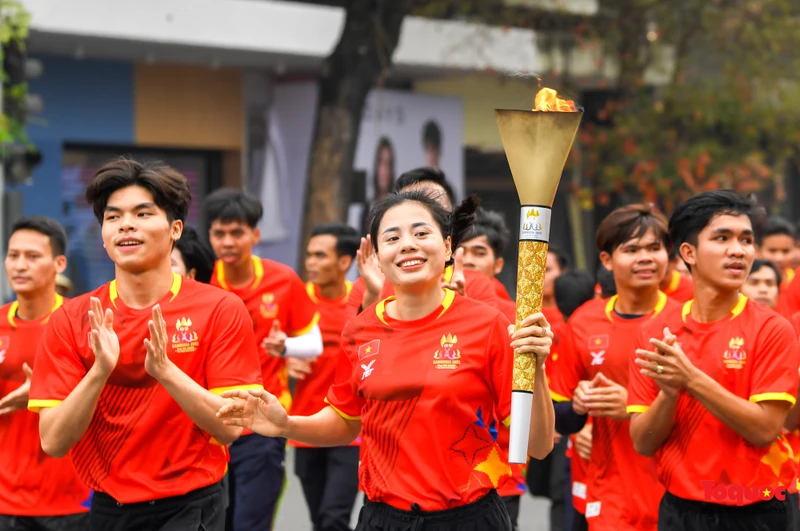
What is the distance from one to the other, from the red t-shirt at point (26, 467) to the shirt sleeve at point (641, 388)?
8.80ft

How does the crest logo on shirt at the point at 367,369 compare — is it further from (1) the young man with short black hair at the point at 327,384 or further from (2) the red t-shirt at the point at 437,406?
(1) the young man with short black hair at the point at 327,384

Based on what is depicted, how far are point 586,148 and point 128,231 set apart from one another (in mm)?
17400

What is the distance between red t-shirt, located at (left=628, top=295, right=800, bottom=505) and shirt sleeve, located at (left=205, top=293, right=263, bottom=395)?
1712 millimetres

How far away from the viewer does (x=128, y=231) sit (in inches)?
205

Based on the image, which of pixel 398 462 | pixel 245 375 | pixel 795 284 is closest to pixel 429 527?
pixel 398 462

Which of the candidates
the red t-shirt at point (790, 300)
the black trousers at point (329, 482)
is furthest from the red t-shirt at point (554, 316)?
the black trousers at point (329, 482)

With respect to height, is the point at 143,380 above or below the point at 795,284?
below

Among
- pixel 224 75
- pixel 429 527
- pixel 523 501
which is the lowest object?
pixel 523 501

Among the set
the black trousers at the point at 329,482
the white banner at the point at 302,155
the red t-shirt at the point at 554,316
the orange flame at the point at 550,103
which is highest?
the white banner at the point at 302,155

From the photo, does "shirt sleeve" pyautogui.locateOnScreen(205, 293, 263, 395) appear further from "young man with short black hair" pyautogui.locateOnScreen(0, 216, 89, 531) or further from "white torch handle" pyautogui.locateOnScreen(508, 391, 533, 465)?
"young man with short black hair" pyautogui.locateOnScreen(0, 216, 89, 531)

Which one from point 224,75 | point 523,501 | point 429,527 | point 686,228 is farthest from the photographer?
point 224,75

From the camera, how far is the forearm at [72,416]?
4.95 metres

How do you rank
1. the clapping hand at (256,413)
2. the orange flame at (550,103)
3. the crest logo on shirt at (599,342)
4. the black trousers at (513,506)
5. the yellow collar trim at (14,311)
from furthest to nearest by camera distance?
the black trousers at (513,506)
the crest logo on shirt at (599,342)
the yellow collar trim at (14,311)
the clapping hand at (256,413)
the orange flame at (550,103)

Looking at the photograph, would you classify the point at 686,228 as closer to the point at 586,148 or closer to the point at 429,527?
the point at 429,527
